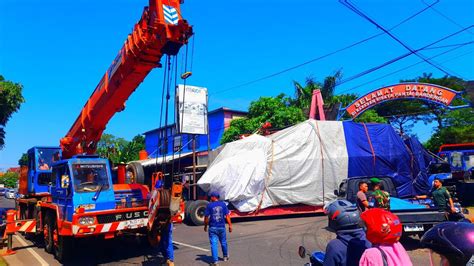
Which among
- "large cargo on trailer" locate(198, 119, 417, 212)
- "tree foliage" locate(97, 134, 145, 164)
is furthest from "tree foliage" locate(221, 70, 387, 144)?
"tree foliage" locate(97, 134, 145, 164)

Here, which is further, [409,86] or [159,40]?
[409,86]

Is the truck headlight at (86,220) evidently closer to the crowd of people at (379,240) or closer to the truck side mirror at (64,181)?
the truck side mirror at (64,181)

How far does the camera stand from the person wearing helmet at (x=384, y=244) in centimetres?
243

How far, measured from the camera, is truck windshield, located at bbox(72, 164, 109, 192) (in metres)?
8.88

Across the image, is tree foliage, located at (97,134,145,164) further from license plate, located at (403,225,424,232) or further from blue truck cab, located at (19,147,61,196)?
license plate, located at (403,225,424,232)

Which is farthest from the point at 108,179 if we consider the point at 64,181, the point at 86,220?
the point at 86,220

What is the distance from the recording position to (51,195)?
33.3ft

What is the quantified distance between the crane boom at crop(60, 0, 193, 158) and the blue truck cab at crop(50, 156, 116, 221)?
1.33 m

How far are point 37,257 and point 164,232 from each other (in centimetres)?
428

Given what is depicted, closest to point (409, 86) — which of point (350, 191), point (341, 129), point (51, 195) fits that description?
point (341, 129)

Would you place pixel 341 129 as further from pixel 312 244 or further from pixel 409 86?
pixel 312 244

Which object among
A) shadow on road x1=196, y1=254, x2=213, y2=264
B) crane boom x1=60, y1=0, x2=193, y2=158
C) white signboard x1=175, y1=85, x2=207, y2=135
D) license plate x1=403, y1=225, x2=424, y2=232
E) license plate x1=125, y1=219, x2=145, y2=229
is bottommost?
shadow on road x1=196, y1=254, x2=213, y2=264

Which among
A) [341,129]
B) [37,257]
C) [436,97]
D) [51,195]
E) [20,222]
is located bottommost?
[37,257]

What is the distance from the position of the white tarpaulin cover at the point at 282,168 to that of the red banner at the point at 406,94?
3.92 m
